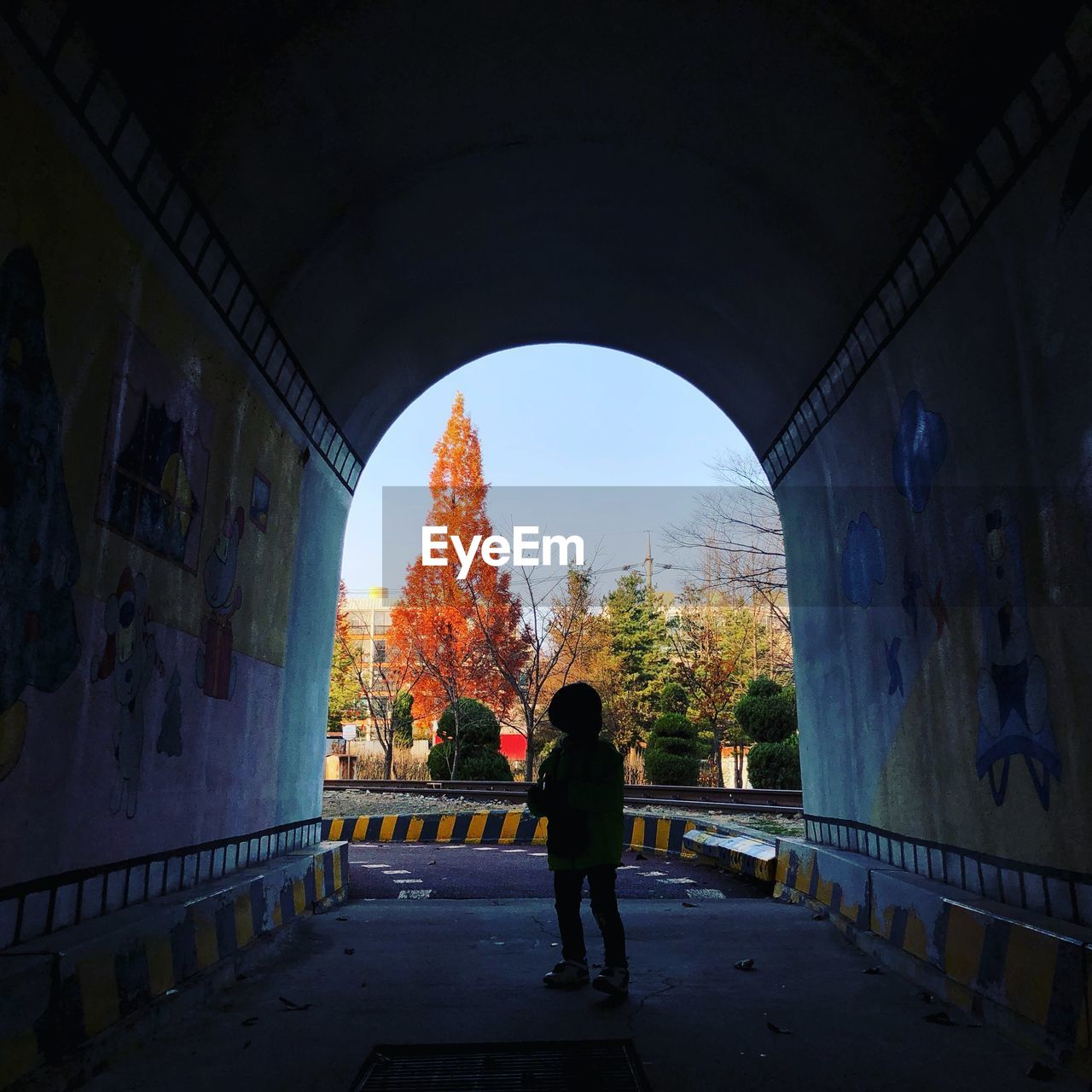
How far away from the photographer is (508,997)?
4.59 m

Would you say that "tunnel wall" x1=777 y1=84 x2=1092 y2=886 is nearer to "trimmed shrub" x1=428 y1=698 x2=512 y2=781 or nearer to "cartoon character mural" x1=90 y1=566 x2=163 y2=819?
"cartoon character mural" x1=90 y1=566 x2=163 y2=819

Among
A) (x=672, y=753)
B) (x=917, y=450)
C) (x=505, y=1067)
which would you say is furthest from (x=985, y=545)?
(x=672, y=753)

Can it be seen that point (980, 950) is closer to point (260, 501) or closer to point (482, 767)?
point (260, 501)

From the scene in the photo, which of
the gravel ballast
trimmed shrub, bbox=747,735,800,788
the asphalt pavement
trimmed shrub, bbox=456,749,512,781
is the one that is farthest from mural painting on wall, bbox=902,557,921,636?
trimmed shrub, bbox=456,749,512,781

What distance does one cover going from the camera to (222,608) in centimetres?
Answer: 585

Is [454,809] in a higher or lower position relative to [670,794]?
lower

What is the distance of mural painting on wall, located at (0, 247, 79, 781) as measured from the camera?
3326 millimetres

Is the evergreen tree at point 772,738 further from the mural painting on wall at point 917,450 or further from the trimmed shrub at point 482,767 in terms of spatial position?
the mural painting on wall at point 917,450

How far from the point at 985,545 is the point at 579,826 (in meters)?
2.49

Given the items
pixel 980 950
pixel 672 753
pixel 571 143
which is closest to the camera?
pixel 980 950

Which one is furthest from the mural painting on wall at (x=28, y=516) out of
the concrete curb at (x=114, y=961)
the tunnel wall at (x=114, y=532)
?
the concrete curb at (x=114, y=961)

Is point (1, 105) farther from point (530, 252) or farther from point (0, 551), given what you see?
point (530, 252)

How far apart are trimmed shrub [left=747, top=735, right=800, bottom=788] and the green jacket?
17088 millimetres

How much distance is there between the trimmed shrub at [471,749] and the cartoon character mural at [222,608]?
2048 cm
